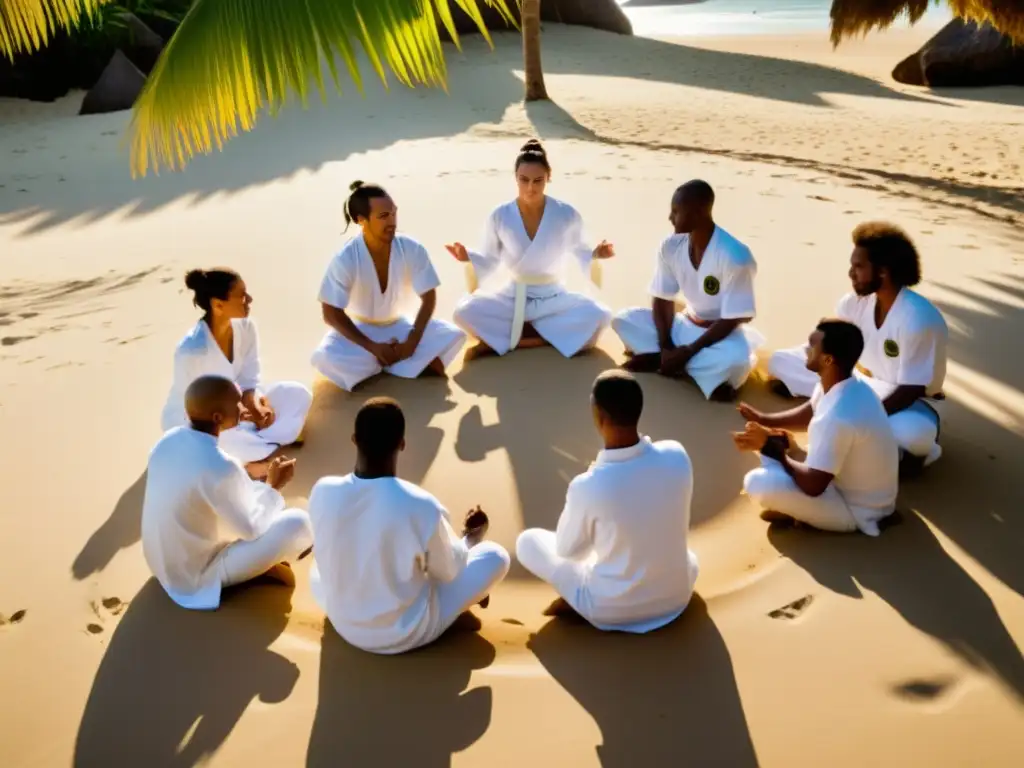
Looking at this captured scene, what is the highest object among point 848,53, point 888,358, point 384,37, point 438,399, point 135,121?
point 384,37

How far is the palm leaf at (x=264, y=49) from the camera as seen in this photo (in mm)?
3018

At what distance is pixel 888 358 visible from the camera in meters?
4.04

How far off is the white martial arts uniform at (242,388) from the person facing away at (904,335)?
106 inches

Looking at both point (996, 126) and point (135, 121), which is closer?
point (135, 121)

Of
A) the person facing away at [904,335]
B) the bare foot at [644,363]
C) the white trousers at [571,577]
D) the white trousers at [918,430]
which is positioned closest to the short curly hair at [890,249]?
the person facing away at [904,335]

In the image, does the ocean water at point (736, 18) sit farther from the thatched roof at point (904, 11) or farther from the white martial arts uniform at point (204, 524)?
the white martial arts uniform at point (204, 524)

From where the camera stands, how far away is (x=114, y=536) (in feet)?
12.3

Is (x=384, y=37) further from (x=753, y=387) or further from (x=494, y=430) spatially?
(x=753, y=387)

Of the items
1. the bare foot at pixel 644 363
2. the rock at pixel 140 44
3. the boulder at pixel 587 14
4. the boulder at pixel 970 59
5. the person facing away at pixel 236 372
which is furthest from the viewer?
the boulder at pixel 587 14

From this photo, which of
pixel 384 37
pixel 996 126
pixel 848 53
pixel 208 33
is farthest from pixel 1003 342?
pixel 848 53

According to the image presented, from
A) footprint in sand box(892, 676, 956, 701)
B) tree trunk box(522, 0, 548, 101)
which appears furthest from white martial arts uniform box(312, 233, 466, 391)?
tree trunk box(522, 0, 548, 101)

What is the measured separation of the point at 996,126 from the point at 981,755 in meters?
12.6

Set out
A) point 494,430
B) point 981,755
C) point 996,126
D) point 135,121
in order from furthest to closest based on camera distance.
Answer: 1. point 996,126
2. point 494,430
3. point 135,121
4. point 981,755

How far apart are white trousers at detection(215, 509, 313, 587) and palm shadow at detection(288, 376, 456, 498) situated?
81cm
